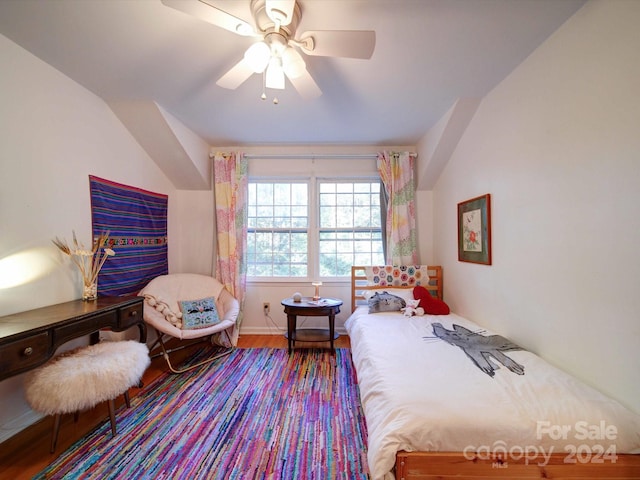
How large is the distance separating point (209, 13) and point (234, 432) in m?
2.41

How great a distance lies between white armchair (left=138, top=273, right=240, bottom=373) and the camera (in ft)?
8.18

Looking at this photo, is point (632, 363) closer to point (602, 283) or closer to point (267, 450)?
point (602, 283)

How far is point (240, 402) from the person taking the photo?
6.86 ft

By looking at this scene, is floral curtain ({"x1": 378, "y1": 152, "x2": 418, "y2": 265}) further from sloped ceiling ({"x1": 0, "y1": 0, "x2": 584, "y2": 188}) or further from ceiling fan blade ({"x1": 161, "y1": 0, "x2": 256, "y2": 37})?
ceiling fan blade ({"x1": 161, "y1": 0, "x2": 256, "y2": 37})

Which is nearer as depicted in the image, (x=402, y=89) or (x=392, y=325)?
(x=402, y=89)

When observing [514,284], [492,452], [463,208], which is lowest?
[492,452]

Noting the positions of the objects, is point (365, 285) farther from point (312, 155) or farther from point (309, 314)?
point (312, 155)

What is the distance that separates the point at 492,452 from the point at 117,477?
190 centimetres

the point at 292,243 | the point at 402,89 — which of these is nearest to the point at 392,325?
the point at 292,243

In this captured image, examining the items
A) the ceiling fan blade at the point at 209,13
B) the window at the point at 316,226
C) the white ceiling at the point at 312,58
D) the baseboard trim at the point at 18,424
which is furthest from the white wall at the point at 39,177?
the window at the point at 316,226

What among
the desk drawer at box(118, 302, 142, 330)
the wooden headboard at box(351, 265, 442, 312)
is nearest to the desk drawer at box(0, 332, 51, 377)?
the desk drawer at box(118, 302, 142, 330)

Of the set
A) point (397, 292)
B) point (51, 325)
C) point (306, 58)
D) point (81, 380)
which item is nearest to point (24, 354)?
point (51, 325)

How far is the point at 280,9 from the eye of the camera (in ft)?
4.04

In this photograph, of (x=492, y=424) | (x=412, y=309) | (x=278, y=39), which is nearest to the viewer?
(x=492, y=424)
